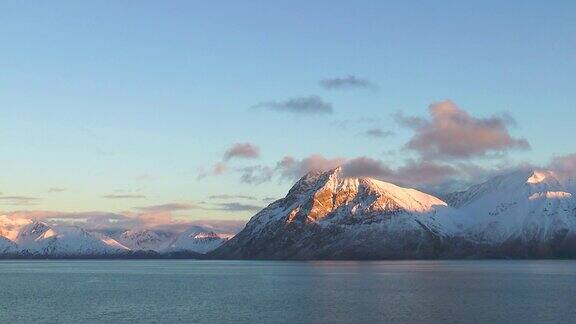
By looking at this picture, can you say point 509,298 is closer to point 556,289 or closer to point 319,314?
point 556,289

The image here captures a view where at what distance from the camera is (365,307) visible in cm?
12825

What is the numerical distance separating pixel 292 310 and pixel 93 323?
33.4 metres

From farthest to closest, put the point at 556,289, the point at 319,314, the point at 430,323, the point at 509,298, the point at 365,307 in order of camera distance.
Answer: the point at 556,289 < the point at 509,298 < the point at 365,307 < the point at 319,314 < the point at 430,323

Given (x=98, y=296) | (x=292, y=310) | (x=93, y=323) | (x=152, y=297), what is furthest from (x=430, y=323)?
(x=98, y=296)

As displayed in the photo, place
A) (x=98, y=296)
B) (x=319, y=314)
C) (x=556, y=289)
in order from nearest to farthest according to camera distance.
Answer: (x=319, y=314) → (x=98, y=296) → (x=556, y=289)

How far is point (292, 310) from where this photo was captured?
126 m

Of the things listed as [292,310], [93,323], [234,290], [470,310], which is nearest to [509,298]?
[470,310]

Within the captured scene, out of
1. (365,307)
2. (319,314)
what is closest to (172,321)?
(319,314)

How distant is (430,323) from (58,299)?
76399 millimetres

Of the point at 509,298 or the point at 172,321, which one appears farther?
the point at 509,298

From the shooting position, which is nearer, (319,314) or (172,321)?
(172,321)

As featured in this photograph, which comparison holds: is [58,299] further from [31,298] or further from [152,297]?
[152,297]

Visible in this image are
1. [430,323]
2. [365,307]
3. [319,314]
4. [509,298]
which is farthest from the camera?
[509,298]

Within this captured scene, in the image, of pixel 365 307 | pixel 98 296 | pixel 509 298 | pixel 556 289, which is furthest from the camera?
pixel 556 289
